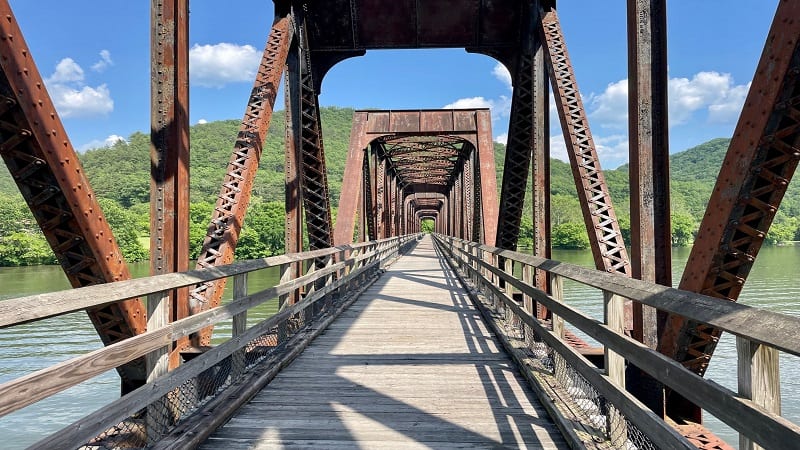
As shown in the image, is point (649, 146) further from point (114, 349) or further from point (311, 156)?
point (311, 156)

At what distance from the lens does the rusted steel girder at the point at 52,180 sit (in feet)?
8.56

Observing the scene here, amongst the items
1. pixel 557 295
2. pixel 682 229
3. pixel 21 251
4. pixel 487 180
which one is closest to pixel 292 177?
pixel 557 295

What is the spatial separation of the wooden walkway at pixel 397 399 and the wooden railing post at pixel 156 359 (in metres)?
0.34

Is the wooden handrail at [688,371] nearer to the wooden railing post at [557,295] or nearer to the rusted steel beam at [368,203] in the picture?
the wooden railing post at [557,295]

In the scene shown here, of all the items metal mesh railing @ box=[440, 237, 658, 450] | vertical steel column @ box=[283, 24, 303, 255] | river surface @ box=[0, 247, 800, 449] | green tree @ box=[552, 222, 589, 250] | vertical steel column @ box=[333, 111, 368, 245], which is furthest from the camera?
green tree @ box=[552, 222, 589, 250]

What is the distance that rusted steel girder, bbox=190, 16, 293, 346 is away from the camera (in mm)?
4770

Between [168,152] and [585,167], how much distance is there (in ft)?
12.6

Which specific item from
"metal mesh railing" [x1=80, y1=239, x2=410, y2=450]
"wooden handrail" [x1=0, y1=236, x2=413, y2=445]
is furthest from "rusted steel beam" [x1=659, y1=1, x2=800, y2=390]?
"metal mesh railing" [x1=80, y1=239, x2=410, y2=450]

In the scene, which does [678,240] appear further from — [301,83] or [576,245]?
[301,83]

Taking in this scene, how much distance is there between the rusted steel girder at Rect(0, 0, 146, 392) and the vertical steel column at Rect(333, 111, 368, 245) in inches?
316

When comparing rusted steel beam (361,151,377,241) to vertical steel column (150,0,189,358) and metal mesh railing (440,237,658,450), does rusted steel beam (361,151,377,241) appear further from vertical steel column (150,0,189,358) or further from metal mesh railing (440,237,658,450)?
vertical steel column (150,0,189,358)

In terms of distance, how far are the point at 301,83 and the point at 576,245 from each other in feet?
280

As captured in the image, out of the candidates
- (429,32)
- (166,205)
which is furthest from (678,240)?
(166,205)

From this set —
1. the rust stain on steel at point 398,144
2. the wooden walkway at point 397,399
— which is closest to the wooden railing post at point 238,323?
the wooden walkway at point 397,399
